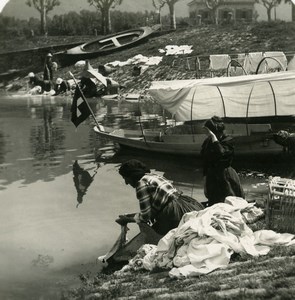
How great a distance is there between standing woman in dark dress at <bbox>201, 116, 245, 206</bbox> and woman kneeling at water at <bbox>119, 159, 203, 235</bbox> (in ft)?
4.33

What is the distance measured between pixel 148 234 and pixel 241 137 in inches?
274

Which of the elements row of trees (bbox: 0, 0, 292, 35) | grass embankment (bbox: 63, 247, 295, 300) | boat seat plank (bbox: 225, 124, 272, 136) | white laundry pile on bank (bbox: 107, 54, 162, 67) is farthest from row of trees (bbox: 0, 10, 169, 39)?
grass embankment (bbox: 63, 247, 295, 300)

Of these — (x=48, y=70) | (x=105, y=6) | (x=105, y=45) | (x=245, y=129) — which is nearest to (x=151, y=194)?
(x=245, y=129)

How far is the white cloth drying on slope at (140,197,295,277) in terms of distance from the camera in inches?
215

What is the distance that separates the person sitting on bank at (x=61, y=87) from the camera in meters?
33.6

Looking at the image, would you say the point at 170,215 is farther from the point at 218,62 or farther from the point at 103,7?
the point at 103,7

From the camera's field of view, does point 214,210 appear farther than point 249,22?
No

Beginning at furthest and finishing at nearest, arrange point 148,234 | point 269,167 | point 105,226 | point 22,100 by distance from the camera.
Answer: point 22,100, point 269,167, point 105,226, point 148,234

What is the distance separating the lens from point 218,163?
→ 307 inches

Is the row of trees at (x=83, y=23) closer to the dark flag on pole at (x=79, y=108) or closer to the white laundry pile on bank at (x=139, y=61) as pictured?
the white laundry pile on bank at (x=139, y=61)

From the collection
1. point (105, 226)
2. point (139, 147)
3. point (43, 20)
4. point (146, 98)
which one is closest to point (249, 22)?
point (146, 98)

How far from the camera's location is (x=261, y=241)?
5.92m

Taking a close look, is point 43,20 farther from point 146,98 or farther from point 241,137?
point 241,137

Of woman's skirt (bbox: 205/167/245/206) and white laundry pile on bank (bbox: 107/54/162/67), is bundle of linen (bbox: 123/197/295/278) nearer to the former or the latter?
woman's skirt (bbox: 205/167/245/206)
